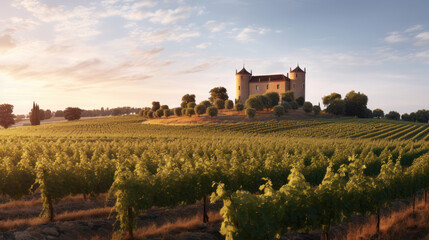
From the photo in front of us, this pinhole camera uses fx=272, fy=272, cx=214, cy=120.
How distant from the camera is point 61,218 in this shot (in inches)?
505

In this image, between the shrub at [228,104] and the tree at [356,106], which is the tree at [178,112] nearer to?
the shrub at [228,104]

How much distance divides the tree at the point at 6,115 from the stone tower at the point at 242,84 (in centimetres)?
8647

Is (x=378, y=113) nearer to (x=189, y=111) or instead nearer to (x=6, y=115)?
(x=189, y=111)

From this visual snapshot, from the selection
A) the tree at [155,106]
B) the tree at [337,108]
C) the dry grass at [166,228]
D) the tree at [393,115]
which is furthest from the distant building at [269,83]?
the dry grass at [166,228]

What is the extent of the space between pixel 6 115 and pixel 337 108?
397 feet

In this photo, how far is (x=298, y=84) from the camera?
115 m

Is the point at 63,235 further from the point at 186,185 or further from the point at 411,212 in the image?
the point at 411,212

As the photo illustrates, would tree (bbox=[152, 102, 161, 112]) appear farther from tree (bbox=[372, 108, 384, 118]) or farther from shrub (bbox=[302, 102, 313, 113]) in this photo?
tree (bbox=[372, 108, 384, 118])

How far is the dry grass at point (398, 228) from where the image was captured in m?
11.2

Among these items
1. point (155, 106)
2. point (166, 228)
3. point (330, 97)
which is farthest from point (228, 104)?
point (166, 228)

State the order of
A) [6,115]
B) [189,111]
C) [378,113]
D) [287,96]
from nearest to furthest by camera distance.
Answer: [189,111]
[6,115]
[287,96]
[378,113]

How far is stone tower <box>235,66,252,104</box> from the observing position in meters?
117

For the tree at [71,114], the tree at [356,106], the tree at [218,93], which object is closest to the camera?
the tree at [356,106]

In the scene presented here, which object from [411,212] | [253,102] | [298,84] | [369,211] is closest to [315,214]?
[369,211]
